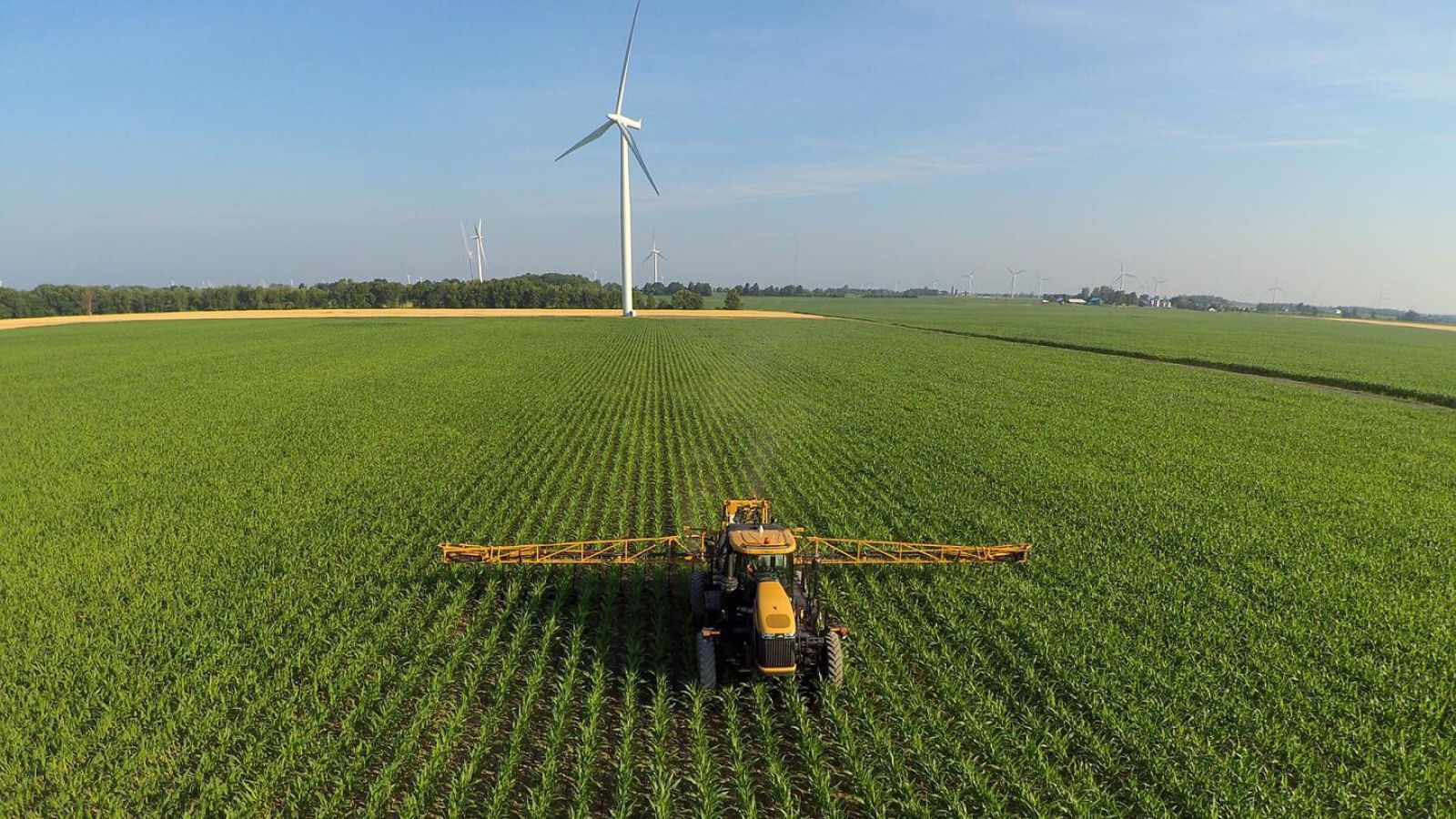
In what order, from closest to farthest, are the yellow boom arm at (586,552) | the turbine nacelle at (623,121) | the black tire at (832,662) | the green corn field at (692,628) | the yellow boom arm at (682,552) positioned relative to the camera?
the green corn field at (692,628) → the black tire at (832,662) → the yellow boom arm at (586,552) → the yellow boom arm at (682,552) → the turbine nacelle at (623,121)

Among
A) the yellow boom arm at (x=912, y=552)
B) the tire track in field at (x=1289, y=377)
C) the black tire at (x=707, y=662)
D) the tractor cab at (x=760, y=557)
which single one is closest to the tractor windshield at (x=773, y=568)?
the tractor cab at (x=760, y=557)

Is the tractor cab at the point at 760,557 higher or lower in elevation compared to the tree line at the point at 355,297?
lower

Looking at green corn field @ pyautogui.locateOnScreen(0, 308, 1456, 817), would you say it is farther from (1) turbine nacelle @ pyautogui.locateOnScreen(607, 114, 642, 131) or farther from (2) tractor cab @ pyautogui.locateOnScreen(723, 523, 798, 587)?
(1) turbine nacelle @ pyautogui.locateOnScreen(607, 114, 642, 131)

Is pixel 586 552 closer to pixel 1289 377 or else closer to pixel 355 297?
pixel 1289 377

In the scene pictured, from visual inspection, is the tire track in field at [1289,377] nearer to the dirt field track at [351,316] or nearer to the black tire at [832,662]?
the black tire at [832,662]

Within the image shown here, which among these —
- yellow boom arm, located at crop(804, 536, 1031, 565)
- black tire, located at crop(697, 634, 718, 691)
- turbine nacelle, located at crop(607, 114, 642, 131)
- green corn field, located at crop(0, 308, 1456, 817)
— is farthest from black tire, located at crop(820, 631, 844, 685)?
turbine nacelle, located at crop(607, 114, 642, 131)

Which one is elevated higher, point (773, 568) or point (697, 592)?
point (773, 568)

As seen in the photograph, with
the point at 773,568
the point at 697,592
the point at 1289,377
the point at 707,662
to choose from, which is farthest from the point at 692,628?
the point at 1289,377
